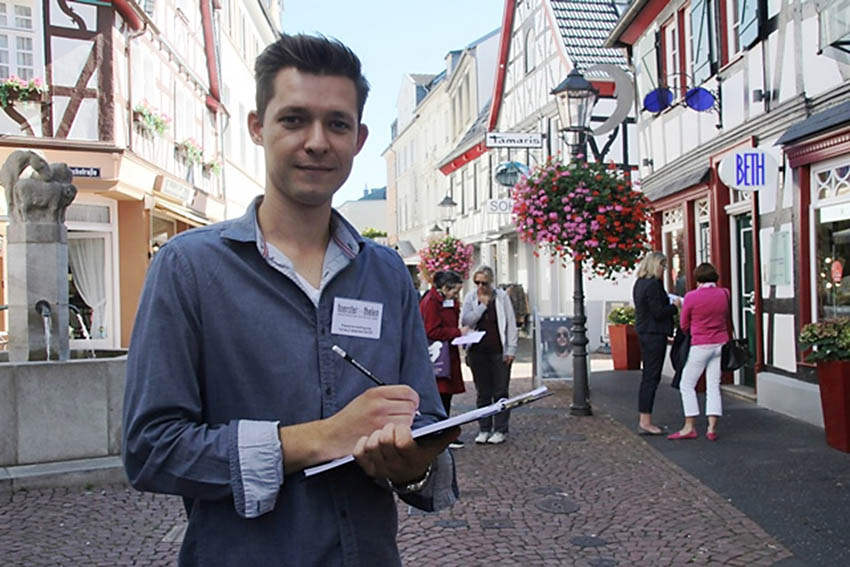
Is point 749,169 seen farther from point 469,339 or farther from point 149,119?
point 149,119

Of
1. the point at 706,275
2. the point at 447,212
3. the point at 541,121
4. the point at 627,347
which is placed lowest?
the point at 627,347

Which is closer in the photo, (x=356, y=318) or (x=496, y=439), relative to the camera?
(x=356, y=318)

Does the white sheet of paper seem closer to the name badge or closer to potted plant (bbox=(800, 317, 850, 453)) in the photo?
potted plant (bbox=(800, 317, 850, 453))

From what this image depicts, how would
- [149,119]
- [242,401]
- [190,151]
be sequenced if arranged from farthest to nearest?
1. [190,151]
2. [149,119]
3. [242,401]

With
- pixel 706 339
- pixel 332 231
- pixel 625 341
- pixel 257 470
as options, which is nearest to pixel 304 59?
pixel 332 231

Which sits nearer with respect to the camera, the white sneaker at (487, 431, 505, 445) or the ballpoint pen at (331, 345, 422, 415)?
the ballpoint pen at (331, 345, 422, 415)

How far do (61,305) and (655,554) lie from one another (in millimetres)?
5385

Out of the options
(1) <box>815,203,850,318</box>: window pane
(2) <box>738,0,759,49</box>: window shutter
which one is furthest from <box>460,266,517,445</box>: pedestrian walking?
(2) <box>738,0,759,49</box>: window shutter

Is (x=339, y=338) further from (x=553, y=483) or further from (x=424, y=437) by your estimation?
(x=553, y=483)

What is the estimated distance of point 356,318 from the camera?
1618mm

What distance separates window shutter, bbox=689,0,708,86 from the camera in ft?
39.1

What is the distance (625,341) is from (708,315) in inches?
264

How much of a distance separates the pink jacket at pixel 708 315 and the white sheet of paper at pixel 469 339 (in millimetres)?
2003

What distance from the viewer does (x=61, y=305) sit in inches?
297
